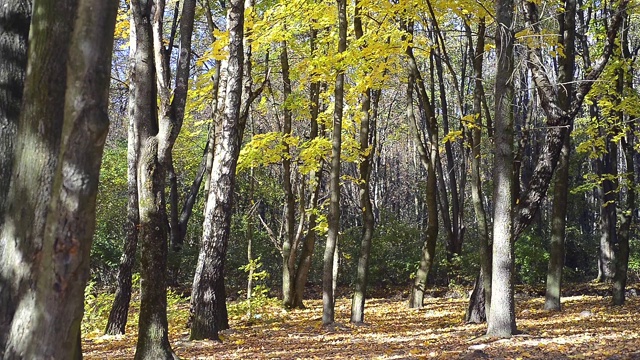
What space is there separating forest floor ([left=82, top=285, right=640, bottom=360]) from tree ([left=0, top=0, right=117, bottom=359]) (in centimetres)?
497

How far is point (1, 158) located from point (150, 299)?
9.73 feet

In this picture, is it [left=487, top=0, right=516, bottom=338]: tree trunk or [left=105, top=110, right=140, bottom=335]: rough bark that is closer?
[left=487, top=0, right=516, bottom=338]: tree trunk

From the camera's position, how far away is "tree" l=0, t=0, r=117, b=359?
3.20 metres

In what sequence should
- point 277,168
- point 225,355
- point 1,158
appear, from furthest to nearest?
point 277,168, point 225,355, point 1,158

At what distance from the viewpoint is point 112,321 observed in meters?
10.8

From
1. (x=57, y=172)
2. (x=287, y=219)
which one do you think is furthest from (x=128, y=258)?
(x=57, y=172)

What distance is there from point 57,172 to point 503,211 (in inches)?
251

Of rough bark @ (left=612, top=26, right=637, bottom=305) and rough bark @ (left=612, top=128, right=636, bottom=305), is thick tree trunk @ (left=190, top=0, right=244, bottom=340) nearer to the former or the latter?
rough bark @ (left=612, top=26, right=637, bottom=305)

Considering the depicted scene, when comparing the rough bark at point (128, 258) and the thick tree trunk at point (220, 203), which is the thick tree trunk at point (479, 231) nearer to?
the thick tree trunk at point (220, 203)

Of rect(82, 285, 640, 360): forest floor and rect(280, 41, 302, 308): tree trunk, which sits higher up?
rect(280, 41, 302, 308): tree trunk

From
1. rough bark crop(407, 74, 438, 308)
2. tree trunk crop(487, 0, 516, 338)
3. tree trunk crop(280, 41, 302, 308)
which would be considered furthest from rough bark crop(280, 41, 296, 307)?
tree trunk crop(487, 0, 516, 338)

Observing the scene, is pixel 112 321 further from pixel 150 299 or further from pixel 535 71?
pixel 535 71

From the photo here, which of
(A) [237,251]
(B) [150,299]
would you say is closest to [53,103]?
(B) [150,299]

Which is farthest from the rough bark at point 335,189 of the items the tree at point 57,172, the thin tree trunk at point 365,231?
the tree at point 57,172
